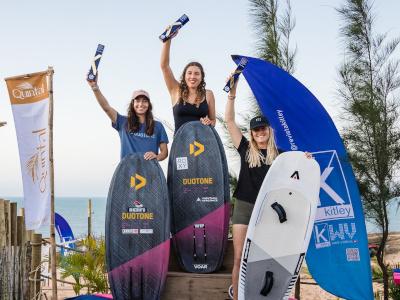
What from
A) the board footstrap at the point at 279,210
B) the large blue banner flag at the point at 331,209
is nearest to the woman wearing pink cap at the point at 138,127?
the board footstrap at the point at 279,210

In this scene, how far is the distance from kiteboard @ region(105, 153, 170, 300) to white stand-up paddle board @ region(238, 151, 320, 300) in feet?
2.64

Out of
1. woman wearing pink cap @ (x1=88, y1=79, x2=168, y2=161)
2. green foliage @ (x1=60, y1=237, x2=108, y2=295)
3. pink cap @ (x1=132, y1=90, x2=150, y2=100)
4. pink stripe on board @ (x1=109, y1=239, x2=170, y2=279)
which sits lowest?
green foliage @ (x1=60, y1=237, x2=108, y2=295)

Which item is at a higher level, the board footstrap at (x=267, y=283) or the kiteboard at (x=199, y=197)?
the kiteboard at (x=199, y=197)

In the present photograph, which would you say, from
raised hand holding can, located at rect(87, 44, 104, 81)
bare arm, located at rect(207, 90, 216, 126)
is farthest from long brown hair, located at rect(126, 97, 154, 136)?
bare arm, located at rect(207, 90, 216, 126)

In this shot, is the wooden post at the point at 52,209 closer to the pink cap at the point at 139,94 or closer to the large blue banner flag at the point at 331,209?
the pink cap at the point at 139,94

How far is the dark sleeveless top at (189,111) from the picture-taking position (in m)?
4.82

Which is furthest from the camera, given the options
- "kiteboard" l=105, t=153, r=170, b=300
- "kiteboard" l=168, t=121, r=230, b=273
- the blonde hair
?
"kiteboard" l=168, t=121, r=230, b=273

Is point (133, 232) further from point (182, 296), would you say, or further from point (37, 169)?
point (37, 169)

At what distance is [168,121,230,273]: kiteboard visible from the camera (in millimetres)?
4793

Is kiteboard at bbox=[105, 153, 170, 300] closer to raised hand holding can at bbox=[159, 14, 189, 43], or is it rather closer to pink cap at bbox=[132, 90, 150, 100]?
pink cap at bbox=[132, 90, 150, 100]

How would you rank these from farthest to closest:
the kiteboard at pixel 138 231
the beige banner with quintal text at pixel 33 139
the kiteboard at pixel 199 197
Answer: the beige banner with quintal text at pixel 33 139 < the kiteboard at pixel 199 197 < the kiteboard at pixel 138 231

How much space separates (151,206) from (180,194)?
1.00 feet

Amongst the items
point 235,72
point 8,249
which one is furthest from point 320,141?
point 8,249

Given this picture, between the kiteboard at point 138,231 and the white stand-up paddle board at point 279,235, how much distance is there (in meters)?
0.81
